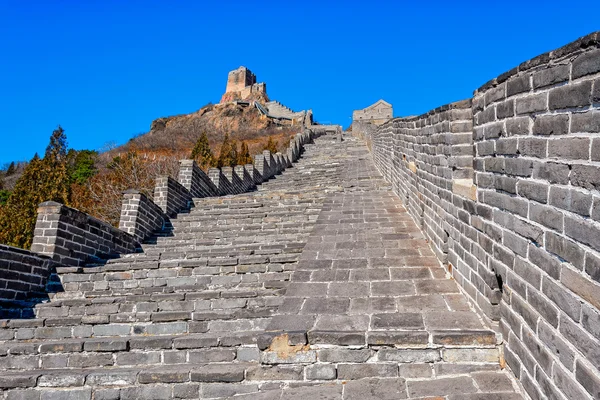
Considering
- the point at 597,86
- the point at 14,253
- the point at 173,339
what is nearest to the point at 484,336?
the point at 597,86

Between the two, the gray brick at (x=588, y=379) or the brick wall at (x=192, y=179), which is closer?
the gray brick at (x=588, y=379)

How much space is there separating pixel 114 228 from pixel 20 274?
5.63 ft

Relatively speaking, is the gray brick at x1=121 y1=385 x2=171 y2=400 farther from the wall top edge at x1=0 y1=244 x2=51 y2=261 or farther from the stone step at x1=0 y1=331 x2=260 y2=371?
the wall top edge at x1=0 y1=244 x2=51 y2=261

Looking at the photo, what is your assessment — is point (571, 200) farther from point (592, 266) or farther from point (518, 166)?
point (518, 166)

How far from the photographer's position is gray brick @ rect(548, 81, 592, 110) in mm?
1697

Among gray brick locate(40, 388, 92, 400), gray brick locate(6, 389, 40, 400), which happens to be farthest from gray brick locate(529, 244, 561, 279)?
gray brick locate(6, 389, 40, 400)

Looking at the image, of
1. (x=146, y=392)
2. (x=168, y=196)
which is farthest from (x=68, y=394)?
(x=168, y=196)

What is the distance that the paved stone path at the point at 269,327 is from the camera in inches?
109

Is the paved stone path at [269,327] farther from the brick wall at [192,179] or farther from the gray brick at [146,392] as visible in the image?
the brick wall at [192,179]

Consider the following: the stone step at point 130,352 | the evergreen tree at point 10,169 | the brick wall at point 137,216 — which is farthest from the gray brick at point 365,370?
the evergreen tree at point 10,169

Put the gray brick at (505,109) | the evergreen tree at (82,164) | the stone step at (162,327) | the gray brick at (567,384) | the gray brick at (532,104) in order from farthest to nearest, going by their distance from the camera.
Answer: the evergreen tree at (82,164) → the stone step at (162,327) → the gray brick at (505,109) → the gray brick at (532,104) → the gray brick at (567,384)

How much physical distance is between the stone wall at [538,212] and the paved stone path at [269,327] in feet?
1.22

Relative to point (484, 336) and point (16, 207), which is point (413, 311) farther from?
point (16, 207)

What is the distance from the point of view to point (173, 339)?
3.79 m
